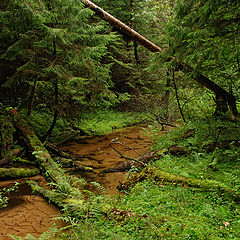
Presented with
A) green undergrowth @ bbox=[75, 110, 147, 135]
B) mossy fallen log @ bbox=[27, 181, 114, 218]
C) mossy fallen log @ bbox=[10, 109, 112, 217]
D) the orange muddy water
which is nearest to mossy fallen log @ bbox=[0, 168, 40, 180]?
the orange muddy water

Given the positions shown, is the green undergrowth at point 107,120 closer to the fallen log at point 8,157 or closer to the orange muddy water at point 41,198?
the orange muddy water at point 41,198

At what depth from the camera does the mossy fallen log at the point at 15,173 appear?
615cm

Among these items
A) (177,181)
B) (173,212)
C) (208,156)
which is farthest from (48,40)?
(173,212)

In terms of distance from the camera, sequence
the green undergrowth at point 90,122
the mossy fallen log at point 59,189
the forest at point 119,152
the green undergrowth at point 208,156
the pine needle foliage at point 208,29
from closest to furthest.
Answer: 1. the forest at point 119,152
2. the mossy fallen log at point 59,189
3. the pine needle foliage at point 208,29
4. the green undergrowth at point 208,156
5. the green undergrowth at point 90,122

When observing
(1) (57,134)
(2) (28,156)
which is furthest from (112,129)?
(2) (28,156)

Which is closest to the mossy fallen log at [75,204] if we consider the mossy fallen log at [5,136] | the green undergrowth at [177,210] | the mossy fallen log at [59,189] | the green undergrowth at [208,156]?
the mossy fallen log at [59,189]

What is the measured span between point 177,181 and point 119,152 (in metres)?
2.79

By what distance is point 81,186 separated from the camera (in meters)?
A: 5.98

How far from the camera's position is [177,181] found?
4867 mm

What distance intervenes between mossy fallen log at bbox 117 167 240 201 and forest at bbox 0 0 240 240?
0.03 m

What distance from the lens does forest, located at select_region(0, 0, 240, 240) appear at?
357 centimetres

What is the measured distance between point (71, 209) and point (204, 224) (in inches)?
111

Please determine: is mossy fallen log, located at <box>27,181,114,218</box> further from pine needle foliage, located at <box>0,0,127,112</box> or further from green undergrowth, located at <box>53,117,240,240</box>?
pine needle foliage, located at <box>0,0,127,112</box>

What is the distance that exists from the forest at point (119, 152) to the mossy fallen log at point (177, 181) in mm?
25
